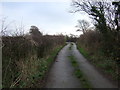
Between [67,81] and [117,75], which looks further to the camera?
[117,75]

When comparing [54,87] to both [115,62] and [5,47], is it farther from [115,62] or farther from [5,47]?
[115,62]

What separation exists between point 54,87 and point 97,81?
2.20 m

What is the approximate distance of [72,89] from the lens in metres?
5.75

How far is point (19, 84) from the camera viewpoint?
211 inches

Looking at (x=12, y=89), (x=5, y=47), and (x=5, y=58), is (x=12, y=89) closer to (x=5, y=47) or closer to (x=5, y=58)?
(x=5, y=58)

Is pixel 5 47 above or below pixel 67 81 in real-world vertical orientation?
above

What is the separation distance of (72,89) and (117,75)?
2.90 meters

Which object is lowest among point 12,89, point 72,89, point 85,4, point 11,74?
point 72,89

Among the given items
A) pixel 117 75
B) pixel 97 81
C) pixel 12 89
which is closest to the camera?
pixel 12 89

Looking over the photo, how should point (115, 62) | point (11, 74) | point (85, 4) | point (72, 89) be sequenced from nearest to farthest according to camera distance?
point (11, 74) → point (72, 89) → point (115, 62) → point (85, 4)

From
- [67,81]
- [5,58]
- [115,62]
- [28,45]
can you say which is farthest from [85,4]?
[5,58]

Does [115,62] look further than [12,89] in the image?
Yes

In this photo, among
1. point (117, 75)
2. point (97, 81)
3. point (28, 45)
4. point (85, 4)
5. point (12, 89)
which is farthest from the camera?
point (85, 4)

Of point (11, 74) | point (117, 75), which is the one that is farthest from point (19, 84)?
point (117, 75)
